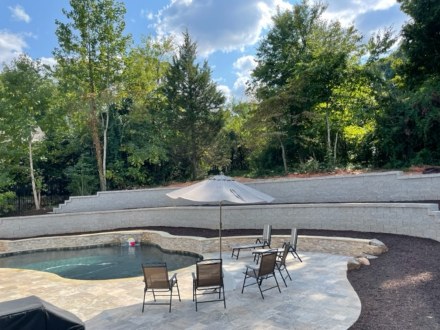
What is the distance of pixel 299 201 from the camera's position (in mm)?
13312

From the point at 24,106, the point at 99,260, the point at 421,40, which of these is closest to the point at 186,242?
the point at 99,260

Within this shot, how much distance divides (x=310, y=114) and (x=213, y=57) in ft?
26.9

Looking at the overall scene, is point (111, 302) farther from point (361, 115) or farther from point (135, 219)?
point (361, 115)

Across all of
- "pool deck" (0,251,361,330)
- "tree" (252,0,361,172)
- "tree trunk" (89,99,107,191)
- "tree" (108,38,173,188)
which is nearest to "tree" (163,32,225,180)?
"tree" (108,38,173,188)

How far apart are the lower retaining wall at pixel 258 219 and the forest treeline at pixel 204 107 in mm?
3076

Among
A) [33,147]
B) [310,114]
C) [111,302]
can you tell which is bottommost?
[111,302]

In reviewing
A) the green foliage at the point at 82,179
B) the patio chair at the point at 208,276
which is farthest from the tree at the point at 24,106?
the patio chair at the point at 208,276

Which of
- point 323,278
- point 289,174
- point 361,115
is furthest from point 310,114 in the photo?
point 323,278

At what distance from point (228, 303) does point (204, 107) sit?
1574cm

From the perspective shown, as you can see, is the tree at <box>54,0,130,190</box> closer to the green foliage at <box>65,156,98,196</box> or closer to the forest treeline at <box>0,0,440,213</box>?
the forest treeline at <box>0,0,440,213</box>

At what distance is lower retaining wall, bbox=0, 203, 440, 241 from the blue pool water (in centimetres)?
201

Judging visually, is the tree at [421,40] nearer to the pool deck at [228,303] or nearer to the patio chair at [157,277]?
the pool deck at [228,303]

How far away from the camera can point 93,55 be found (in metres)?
18.4

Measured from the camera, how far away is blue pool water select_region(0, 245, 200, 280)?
9.56 meters
